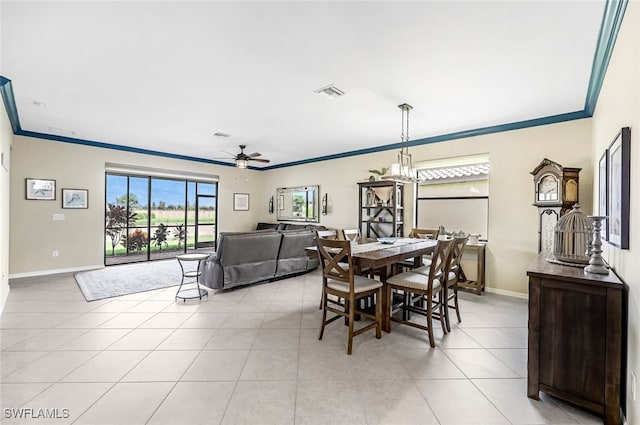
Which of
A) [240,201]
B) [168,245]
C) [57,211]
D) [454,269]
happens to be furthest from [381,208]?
[57,211]

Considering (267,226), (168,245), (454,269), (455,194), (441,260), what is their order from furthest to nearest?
(267,226)
(168,245)
(455,194)
(454,269)
(441,260)

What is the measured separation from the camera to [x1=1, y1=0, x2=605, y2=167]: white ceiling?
6.41ft

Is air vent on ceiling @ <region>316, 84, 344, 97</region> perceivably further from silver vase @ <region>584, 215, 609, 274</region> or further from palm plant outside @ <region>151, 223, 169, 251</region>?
palm plant outside @ <region>151, 223, 169, 251</region>

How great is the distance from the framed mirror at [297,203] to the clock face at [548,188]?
178 inches

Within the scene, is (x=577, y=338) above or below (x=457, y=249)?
below

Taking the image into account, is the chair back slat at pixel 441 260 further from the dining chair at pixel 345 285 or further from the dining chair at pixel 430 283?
the dining chair at pixel 345 285

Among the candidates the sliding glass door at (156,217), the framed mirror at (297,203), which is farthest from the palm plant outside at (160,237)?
the framed mirror at (297,203)

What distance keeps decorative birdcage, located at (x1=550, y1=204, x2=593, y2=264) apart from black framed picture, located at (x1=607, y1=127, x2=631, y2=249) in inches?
5.2

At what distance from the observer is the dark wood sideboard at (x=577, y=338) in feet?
5.46

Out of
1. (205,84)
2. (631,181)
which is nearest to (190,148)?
(205,84)

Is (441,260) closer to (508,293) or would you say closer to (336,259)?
(336,259)

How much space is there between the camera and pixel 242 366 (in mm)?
2297

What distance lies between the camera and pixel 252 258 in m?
4.57

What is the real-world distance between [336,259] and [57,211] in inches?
227
